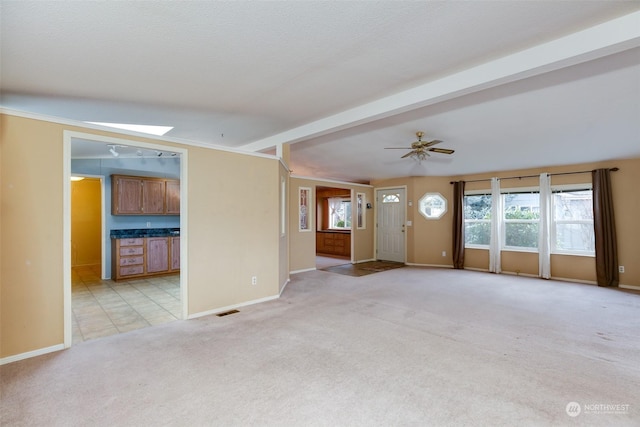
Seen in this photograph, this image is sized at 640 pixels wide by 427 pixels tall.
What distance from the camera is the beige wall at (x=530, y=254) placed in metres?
5.44

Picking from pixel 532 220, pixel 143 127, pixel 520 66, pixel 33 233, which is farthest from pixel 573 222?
pixel 33 233

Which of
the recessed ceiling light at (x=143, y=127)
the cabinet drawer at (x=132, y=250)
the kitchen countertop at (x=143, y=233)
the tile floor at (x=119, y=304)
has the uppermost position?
the recessed ceiling light at (x=143, y=127)

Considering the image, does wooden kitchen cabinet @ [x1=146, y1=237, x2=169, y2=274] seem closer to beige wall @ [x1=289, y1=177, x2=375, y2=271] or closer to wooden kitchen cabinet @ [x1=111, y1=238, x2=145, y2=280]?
wooden kitchen cabinet @ [x1=111, y1=238, x2=145, y2=280]

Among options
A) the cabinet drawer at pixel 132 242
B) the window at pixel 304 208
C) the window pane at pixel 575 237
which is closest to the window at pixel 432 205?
the window pane at pixel 575 237

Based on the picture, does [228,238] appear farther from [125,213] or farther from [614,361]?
[614,361]

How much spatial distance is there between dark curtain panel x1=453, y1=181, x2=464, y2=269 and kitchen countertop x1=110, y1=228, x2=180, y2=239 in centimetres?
661

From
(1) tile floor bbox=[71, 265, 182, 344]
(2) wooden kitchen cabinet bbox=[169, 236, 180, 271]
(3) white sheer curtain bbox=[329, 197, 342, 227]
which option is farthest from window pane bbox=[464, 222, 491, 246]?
(2) wooden kitchen cabinet bbox=[169, 236, 180, 271]

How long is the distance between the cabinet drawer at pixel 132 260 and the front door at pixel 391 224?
6073mm

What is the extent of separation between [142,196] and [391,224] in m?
6.31

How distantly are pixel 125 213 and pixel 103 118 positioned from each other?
2610mm

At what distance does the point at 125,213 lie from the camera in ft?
19.9

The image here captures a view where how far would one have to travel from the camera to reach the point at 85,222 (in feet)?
24.6

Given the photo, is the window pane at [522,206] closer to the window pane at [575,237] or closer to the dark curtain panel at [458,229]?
the window pane at [575,237]

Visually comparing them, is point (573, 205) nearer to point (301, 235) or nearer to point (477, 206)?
point (477, 206)
